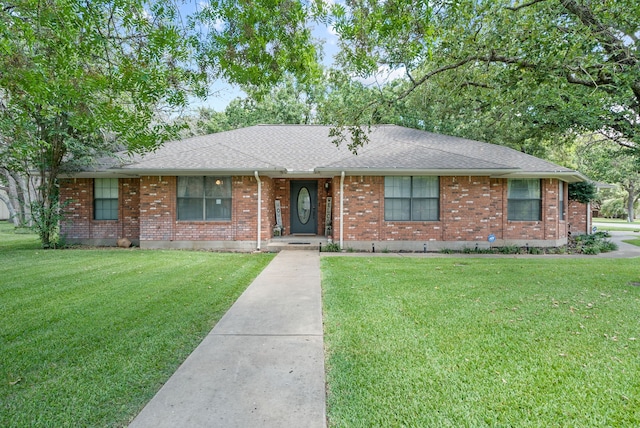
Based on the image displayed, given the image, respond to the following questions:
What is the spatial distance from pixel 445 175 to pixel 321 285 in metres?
6.68

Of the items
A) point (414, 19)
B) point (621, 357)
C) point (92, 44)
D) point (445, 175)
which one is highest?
point (414, 19)

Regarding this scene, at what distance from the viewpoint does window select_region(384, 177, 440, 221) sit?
1105 cm

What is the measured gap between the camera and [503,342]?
3.74m

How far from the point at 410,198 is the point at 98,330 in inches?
365

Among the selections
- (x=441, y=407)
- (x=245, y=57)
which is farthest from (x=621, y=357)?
(x=245, y=57)

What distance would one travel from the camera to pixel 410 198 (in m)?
11.1

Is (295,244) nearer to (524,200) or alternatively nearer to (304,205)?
(304,205)

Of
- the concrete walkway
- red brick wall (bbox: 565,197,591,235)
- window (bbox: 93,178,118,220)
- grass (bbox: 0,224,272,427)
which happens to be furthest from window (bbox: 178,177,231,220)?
red brick wall (bbox: 565,197,591,235)

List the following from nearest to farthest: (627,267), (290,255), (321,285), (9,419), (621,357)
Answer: (9,419)
(621,357)
(321,285)
(627,267)
(290,255)

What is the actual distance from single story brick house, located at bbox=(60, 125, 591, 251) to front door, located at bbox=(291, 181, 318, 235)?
917 millimetres

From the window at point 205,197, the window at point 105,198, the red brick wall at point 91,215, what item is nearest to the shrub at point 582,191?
the window at point 205,197

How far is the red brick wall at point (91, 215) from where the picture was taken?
471 inches

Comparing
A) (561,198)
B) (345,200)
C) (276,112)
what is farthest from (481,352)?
(276,112)

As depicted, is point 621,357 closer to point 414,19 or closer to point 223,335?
point 223,335
